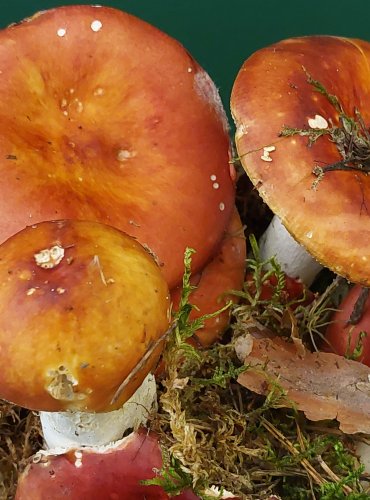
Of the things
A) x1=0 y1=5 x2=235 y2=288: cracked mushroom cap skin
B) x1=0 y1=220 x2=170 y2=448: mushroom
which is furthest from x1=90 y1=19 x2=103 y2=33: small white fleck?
x1=0 y1=220 x2=170 y2=448: mushroom

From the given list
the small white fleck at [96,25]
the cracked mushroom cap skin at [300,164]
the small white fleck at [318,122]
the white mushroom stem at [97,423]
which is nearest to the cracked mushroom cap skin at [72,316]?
the white mushroom stem at [97,423]

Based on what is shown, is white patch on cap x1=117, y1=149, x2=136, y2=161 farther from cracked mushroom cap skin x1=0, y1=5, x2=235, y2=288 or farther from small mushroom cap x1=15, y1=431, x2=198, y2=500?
small mushroom cap x1=15, y1=431, x2=198, y2=500

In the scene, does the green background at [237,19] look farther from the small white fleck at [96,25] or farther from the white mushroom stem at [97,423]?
the white mushroom stem at [97,423]

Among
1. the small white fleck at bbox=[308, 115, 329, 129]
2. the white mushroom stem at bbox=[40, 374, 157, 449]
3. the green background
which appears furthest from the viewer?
the green background

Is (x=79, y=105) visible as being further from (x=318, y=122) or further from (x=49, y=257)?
(x=49, y=257)

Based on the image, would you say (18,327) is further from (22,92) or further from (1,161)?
(22,92)

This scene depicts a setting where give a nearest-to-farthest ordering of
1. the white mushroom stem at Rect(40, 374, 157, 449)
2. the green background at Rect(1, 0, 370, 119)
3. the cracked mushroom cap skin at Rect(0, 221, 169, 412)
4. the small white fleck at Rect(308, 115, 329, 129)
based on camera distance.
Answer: the cracked mushroom cap skin at Rect(0, 221, 169, 412), the white mushroom stem at Rect(40, 374, 157, 449), the small white fleck at Rect(308, 115, 329, 129), the green background at Rect(1, 0, 370, 119)
